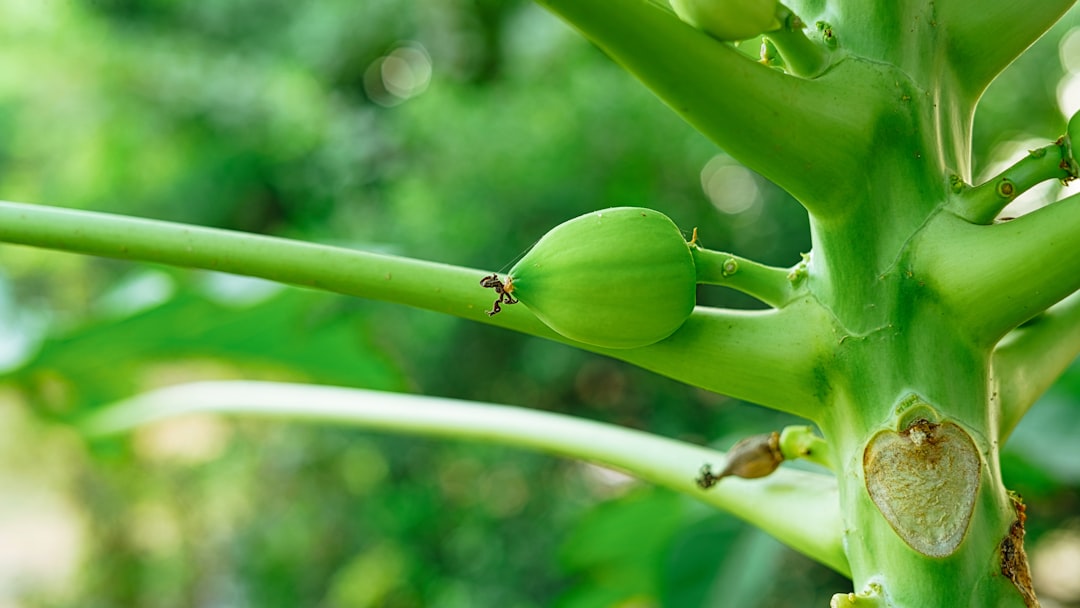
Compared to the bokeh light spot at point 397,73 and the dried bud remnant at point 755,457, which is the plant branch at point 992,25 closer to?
the dried bud remnant at point 755,457

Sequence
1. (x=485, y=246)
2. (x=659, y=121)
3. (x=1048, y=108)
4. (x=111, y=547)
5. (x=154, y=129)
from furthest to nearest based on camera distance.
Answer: (x=111, y=547), (x=154, y=129), (x=485, y=246), (x=659, y=121), (x=1048, y=108)

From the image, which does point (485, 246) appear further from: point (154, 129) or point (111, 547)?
point (111, 547)

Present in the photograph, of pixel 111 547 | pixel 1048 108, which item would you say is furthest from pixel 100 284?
pixel 1048 108

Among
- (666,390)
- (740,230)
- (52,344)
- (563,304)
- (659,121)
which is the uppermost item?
(659,121)

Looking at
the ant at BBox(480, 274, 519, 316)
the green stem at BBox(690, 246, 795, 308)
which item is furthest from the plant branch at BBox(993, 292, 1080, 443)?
the ant at BBox(480, 274, 519, 316)

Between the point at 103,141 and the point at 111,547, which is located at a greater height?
the point at 103,141

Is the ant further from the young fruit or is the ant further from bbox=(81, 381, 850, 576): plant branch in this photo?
bbox=(81, 381, 850, 576): plant branch
